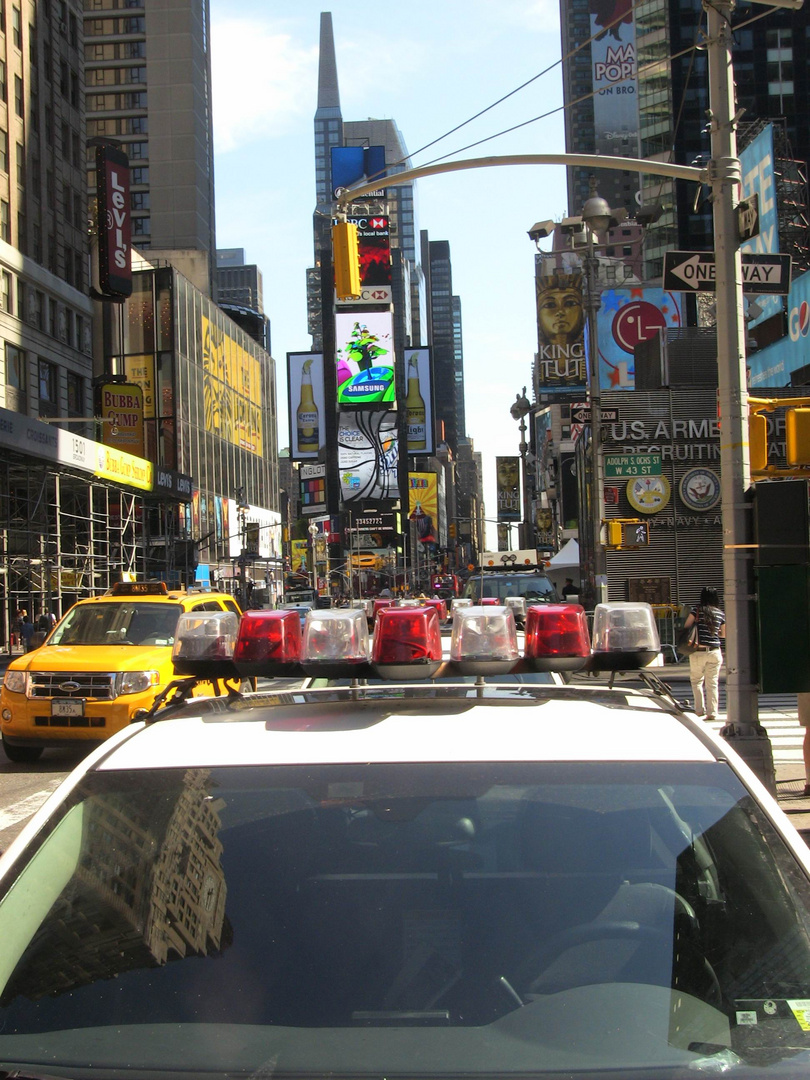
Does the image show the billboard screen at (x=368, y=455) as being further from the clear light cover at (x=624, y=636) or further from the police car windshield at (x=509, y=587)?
the clear light cover at (x=624, y=636)

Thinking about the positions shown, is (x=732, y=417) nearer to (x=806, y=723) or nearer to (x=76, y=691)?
(x=806, y=723)

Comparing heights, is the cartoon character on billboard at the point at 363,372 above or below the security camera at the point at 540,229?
above

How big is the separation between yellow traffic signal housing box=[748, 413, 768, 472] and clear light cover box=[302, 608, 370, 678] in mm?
7672

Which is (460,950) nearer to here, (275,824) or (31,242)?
(275,824)

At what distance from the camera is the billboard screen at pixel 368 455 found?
127m

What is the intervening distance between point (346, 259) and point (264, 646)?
1152 cm

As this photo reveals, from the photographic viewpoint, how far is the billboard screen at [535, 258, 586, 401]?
68250 mm

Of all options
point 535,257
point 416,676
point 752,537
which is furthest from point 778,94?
point 416,676

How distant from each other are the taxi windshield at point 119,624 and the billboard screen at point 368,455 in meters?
113

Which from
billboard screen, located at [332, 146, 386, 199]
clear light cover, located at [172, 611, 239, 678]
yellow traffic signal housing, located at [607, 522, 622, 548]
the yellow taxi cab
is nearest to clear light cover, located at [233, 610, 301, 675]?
clear light cover, located at [172, 611, 239, 678]

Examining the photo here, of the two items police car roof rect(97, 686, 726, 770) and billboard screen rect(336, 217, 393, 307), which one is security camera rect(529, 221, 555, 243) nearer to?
police car roof rect(97, 686, 726, 770)

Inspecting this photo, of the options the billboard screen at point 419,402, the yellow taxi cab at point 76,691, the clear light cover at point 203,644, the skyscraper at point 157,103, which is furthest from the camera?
the billboard screen at point 419,402

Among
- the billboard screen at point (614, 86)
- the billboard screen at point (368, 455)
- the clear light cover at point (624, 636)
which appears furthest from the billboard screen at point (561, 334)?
the billboard screen at point (614, 86)

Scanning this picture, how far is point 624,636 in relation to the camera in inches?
130
